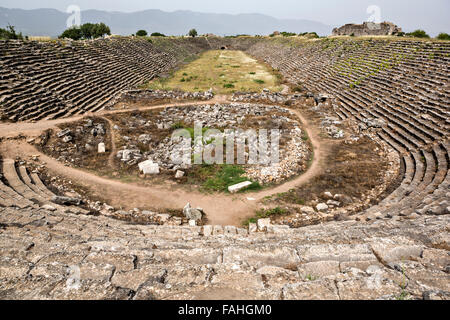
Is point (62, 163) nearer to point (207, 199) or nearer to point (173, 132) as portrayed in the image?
point (173, 132)

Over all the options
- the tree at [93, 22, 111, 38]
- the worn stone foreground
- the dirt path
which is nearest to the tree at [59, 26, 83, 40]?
the tree at [93, 22, 111, 38]

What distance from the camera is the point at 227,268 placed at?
13.4 feet

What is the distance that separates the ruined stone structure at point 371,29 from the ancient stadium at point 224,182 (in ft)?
63.4

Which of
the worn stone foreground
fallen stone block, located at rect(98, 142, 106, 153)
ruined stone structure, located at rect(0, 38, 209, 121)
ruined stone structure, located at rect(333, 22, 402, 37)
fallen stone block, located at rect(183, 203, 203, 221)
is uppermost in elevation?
ruined stone structure, located at rect(333, 22, 402, 37)

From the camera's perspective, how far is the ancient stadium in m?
3.82

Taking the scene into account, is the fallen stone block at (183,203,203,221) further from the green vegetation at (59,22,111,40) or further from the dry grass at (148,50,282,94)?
the green vegetation at (59,22,111,40)

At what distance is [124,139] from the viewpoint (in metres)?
17.0

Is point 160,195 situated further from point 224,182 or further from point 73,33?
point 73,33

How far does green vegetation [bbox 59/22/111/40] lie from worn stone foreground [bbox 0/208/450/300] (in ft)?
200

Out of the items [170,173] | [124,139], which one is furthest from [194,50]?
[170,173]

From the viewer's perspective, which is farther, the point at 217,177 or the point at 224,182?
the point at 217,177

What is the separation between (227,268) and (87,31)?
68717mm

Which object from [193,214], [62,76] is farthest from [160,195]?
[62,76]

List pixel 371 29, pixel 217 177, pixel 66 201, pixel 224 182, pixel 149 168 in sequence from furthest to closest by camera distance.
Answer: pixel 371 29 → pixel 149 168 → pixel 217 177 → pixel 224 182 → pixel 66 201
